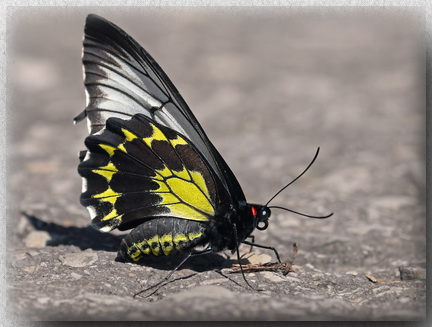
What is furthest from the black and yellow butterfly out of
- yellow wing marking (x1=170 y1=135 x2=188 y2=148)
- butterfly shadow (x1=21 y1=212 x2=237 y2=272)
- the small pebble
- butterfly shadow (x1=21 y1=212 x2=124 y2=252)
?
the small pebble

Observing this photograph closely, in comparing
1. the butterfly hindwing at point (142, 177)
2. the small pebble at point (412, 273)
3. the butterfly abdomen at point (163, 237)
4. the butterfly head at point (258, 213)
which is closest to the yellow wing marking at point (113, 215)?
the butterfly hindwing at point (142, 177)

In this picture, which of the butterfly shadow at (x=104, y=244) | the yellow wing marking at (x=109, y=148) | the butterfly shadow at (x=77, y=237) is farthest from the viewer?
the butterfly shadow at (x=77, y=237)

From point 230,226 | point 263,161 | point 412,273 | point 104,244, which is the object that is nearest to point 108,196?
point 104,244

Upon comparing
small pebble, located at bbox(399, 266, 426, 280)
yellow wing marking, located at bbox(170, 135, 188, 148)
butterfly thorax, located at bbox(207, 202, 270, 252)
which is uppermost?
yellow wing marking, located at bbox(170, 135, 188, 148)

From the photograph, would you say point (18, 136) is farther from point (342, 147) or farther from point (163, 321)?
point (163, 321)

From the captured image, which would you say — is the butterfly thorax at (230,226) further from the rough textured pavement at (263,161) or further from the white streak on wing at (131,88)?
the white streak on wing at (131,88)

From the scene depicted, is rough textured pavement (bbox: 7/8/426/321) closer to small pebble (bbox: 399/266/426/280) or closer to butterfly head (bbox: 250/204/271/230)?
small pebble (bbox: 399/266/426/280)

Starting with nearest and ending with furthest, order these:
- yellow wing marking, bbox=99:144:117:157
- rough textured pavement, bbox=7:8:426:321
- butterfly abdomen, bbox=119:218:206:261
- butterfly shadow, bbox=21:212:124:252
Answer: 1. rough textured pavement, bbox=7:8:426:321
2. butterfly abdomen, bbox=119:218:206:261
3. yellow wing marking, bbox=99:144:117:157
4. butterfly shadow, bbox=21:212:124:252

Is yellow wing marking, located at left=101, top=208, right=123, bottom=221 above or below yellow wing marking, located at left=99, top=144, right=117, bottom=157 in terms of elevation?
below

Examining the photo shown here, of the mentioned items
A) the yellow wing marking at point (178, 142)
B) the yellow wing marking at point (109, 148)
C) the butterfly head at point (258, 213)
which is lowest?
the butterfly head at point (258, 213)
